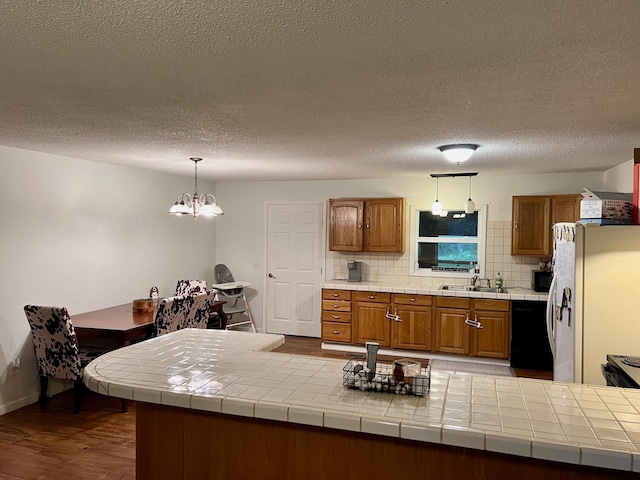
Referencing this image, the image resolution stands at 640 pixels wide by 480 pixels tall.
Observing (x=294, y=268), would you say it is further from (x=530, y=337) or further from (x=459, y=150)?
(x=459, y=150)

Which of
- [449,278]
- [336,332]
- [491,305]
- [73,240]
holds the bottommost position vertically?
[336,332]

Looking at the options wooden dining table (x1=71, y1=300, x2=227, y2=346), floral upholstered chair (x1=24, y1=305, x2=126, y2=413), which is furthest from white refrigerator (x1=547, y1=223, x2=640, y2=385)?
floral upholstered chair (x1=24, y1=305, x2=126, y2=413)

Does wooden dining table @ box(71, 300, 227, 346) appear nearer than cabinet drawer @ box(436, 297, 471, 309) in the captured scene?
Yes

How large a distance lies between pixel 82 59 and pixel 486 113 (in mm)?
1991

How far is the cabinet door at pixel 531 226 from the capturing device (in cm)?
507

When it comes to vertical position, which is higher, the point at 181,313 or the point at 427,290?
the point at 427,290

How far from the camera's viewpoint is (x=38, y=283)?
401 cm

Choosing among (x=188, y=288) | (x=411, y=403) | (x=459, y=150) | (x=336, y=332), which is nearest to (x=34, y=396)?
(x=188, y=288)

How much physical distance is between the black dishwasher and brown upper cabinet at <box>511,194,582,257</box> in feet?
2.18

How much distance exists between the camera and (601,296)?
2816 millimetres

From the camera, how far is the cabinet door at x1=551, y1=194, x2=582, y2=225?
16.2ft

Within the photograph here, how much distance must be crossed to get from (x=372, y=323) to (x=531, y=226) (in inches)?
85.4

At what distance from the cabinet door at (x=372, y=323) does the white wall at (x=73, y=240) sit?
245 centimetres

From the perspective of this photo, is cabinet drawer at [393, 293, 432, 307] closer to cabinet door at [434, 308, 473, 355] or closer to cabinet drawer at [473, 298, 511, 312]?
cabinet door at [434, 308, 473, 355]
